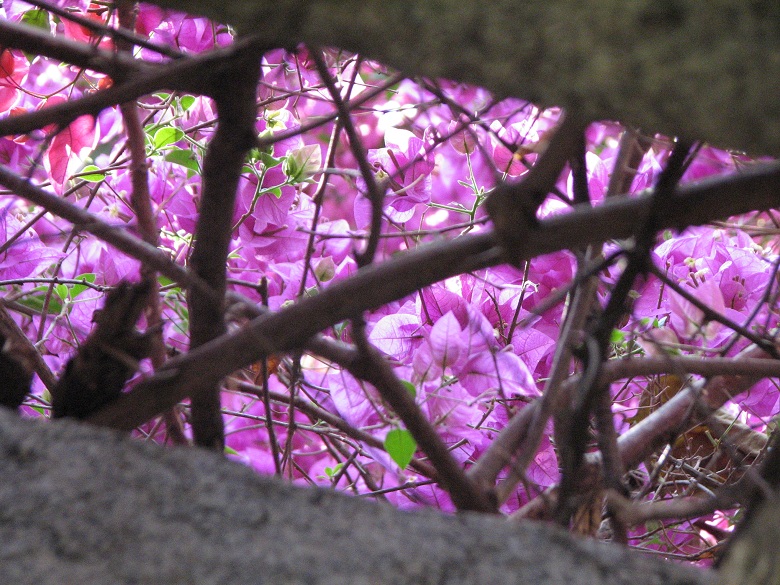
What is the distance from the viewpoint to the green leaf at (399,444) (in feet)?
1.71

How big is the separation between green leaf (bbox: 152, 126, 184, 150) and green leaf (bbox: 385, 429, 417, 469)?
1.49 feet

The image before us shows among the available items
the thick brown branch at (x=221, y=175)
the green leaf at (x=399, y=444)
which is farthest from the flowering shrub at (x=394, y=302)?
the thick brown branch at (x=221, y=175)

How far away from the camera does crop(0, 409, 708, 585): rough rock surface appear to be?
0.29 metres

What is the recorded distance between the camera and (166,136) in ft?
2.72

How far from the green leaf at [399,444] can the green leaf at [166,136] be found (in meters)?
0.46

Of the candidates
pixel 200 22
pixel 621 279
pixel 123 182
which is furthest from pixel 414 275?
pixel 123 182

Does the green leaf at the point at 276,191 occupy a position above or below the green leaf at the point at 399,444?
above

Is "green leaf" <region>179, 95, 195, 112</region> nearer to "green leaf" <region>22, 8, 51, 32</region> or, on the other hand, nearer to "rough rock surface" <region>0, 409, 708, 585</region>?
"green leaf" <region>22, 8, 51, 32</region>

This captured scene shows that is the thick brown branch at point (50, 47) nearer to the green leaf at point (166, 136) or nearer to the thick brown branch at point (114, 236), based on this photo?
the thick brown branch at point (114, 236)

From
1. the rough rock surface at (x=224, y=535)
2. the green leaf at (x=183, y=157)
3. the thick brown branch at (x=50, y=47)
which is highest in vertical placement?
the green leaf at (x=183, y=157)

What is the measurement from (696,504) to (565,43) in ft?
0.78

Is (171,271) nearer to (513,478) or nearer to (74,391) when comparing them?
(74,391)

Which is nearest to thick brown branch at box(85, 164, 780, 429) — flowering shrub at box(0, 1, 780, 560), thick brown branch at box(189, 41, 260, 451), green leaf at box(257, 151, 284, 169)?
thick brown branch at box(189, 41, 260, 451)


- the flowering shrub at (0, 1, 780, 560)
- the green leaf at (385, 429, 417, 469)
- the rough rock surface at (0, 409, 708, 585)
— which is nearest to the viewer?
the rough rock surface at (0, 409, 708, 585)
